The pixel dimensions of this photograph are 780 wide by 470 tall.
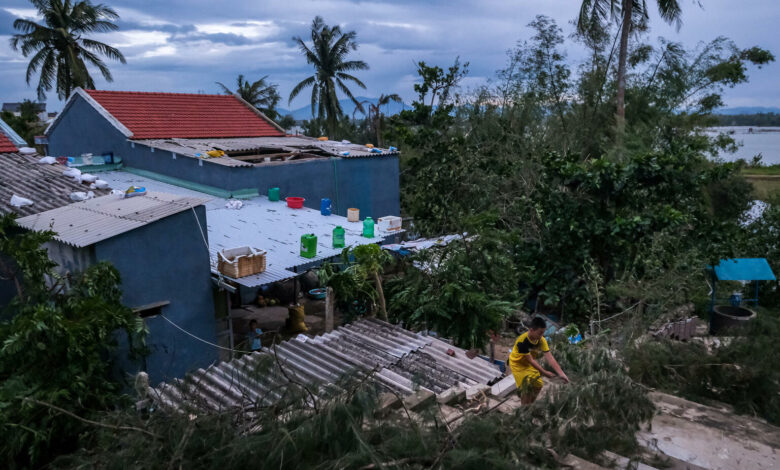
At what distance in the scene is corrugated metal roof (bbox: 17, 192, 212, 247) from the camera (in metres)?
6.69

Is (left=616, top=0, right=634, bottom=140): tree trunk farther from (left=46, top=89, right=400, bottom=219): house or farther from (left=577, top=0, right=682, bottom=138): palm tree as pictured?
(left=46, top=89, right=400, bottom=219): house

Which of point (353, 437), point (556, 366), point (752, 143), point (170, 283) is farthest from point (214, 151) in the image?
point (752, 143)

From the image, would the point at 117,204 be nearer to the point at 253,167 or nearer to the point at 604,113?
the point at 253,167

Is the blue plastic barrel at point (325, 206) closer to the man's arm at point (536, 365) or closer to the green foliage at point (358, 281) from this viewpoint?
the green foliage at point (358, 281)

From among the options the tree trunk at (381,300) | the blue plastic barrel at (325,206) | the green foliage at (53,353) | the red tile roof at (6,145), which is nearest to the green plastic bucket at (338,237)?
the tree trunk at (381,300)

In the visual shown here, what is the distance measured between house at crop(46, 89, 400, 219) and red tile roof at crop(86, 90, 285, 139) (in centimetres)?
3

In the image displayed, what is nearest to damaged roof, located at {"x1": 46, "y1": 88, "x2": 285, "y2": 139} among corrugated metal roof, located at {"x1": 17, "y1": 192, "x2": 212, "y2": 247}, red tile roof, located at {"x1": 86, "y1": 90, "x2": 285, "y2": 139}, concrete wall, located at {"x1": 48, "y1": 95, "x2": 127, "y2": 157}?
red tile roof, located at {"x1": 86, "y1": 90, "x2": 285, "y2": 139}

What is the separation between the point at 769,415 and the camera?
5641mm

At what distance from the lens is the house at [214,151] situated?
43.2 feet

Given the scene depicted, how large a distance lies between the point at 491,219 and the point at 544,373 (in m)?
5.73

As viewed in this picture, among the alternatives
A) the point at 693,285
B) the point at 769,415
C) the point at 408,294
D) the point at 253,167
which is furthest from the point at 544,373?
the point at 253,167

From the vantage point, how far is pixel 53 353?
5.68 meters

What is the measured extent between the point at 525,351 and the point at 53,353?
4906 millimetres

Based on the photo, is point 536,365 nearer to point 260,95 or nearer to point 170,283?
point 170,283
